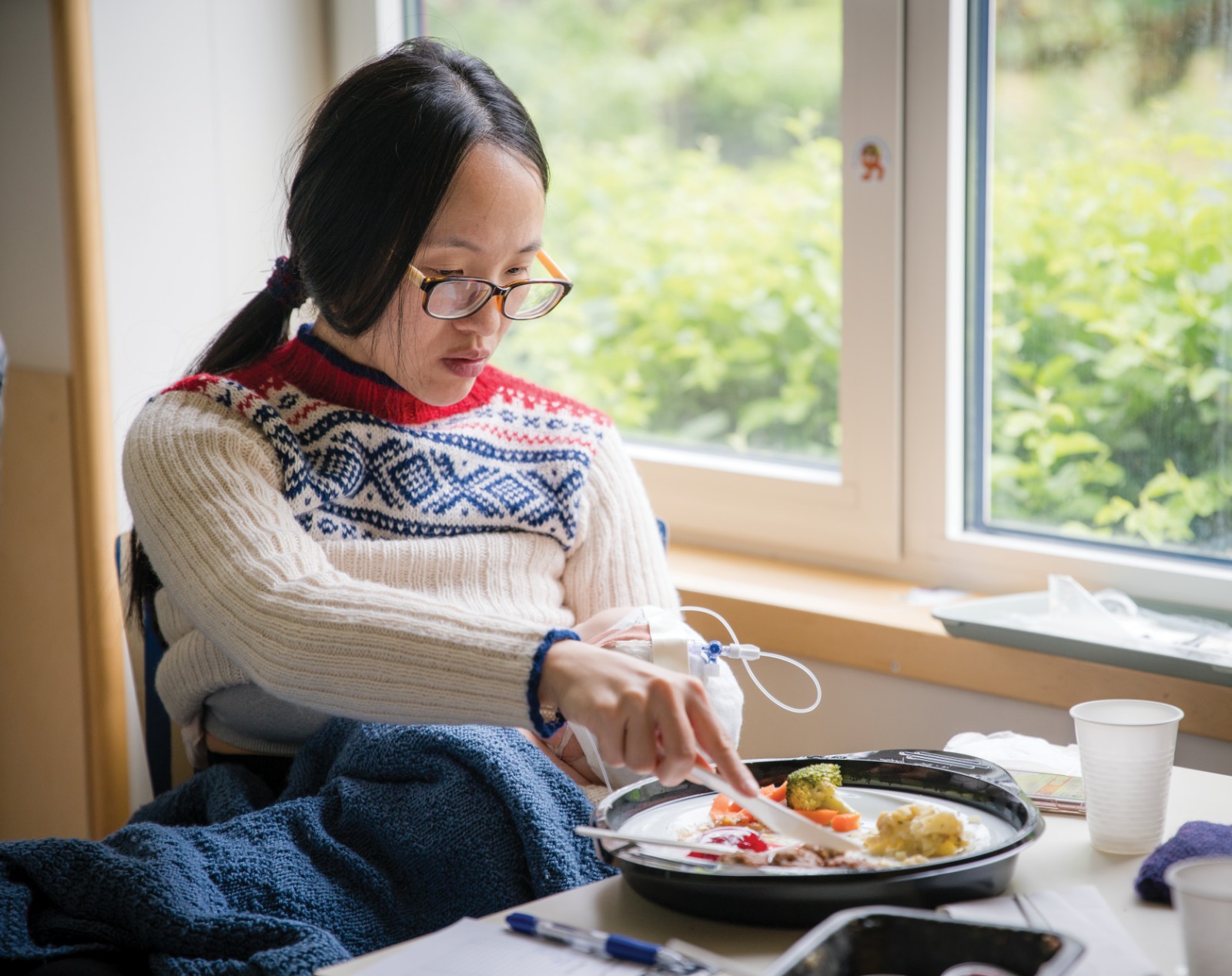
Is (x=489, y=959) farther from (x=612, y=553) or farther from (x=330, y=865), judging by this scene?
(x=612, y=553)

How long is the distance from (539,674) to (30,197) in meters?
1.46

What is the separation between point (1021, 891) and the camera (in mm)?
830

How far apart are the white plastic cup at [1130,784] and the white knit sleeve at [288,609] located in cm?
43

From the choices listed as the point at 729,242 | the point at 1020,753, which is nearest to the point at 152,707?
the point at 1020,753

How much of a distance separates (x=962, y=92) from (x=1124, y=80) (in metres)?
0.21

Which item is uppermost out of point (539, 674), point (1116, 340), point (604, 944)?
point (1116, 340)

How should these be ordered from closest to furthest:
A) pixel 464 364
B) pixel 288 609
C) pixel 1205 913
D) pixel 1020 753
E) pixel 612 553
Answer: pixel 1205 913 < pixel 288 609 < pixel 1020 753 < pixel 464 364 < pixel 612 553

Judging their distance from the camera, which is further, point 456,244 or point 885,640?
point 885,640

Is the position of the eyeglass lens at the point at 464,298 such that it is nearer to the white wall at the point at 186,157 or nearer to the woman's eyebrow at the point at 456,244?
the woman's eyebrow at the point at 456,244

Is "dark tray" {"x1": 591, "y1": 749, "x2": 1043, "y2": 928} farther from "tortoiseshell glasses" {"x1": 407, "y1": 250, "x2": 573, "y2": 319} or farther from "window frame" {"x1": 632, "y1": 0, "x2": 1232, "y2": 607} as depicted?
"window frame" {"x1": 632, "y1": 0, "x2": 1232, "y2": 607}

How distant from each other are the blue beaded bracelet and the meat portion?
0.17 metres

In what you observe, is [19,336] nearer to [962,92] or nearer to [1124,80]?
[962,92]

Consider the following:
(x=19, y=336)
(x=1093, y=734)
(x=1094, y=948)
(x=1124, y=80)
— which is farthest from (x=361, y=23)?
(x=1094, y=948)

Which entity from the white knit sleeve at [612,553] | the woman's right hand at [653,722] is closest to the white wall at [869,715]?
the white knit sleeve at [612,553]
